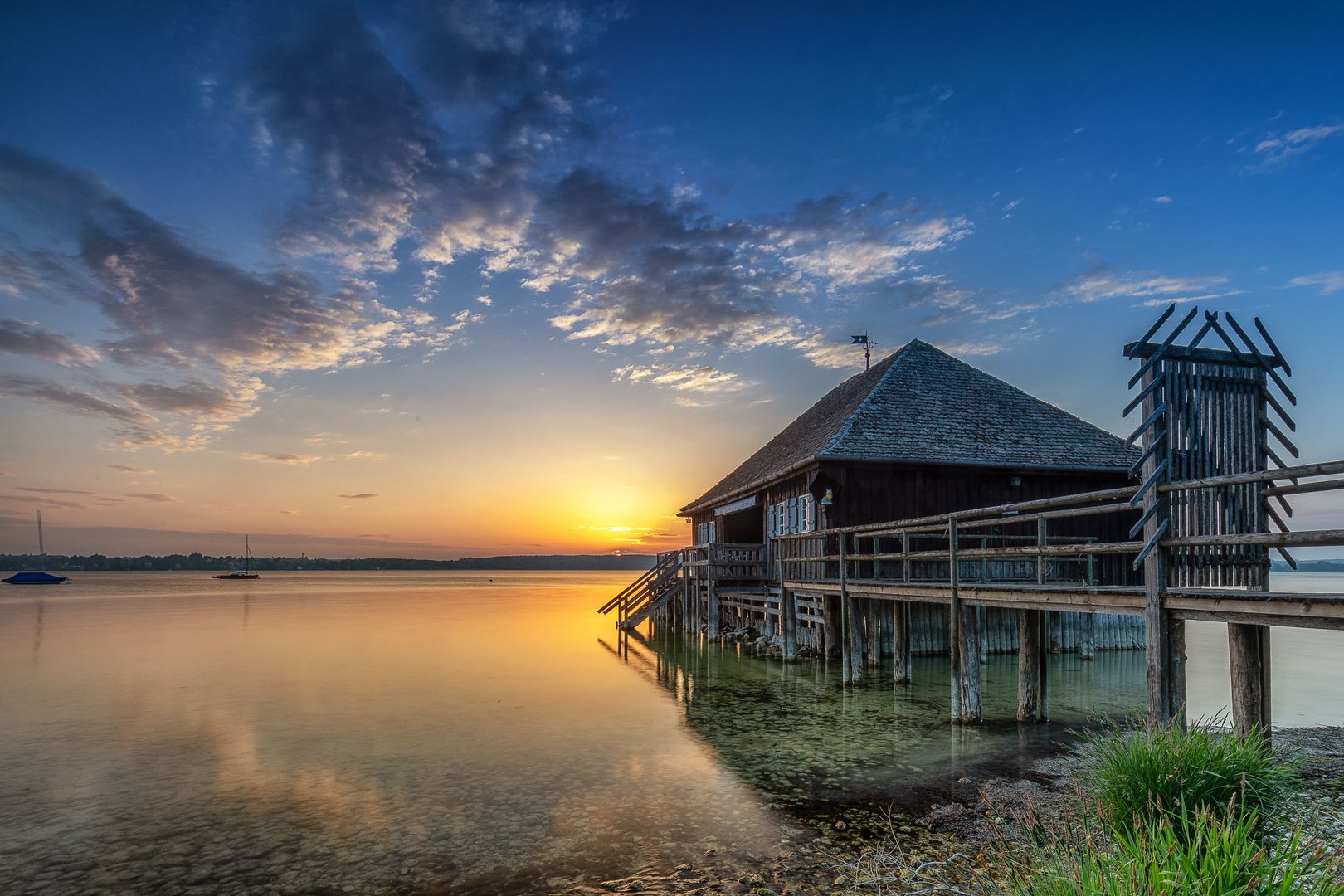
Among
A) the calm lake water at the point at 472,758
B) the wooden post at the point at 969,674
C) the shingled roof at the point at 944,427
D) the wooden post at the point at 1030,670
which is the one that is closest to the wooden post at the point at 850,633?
the calm lake water at the point at 472,758

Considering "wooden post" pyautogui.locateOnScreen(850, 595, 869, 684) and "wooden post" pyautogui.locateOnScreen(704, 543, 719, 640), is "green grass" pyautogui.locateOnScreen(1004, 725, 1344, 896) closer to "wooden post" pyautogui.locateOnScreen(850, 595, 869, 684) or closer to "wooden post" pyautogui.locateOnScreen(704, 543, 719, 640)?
"wooden post" pyautogui.locateOnScreen(850, 595, 869, 684)

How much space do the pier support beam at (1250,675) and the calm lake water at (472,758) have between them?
279 cm

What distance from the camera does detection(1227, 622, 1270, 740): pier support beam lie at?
7.49 m

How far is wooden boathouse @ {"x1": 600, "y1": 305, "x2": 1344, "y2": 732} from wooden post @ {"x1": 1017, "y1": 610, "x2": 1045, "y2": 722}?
3cm

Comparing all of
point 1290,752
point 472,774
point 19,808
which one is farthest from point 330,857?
point 1290,752

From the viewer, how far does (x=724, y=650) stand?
75.3 feet

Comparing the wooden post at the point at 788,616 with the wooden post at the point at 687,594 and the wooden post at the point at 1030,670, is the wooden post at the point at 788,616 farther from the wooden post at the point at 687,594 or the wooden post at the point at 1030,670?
the wooden post at the point at 1030,670

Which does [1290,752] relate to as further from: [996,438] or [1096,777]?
[996,438]

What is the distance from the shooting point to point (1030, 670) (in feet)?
40.5

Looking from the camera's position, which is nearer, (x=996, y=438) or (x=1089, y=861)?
(x=1089, y=861)

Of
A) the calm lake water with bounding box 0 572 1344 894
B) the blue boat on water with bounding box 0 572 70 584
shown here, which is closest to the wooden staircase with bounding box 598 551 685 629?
the calm lake water with bounding box 0 572 1344 894

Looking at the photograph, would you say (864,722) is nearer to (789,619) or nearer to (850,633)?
(850,633)

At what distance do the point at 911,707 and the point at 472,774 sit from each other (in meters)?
7.54

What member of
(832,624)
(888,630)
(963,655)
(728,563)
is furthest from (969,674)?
(728,563)
